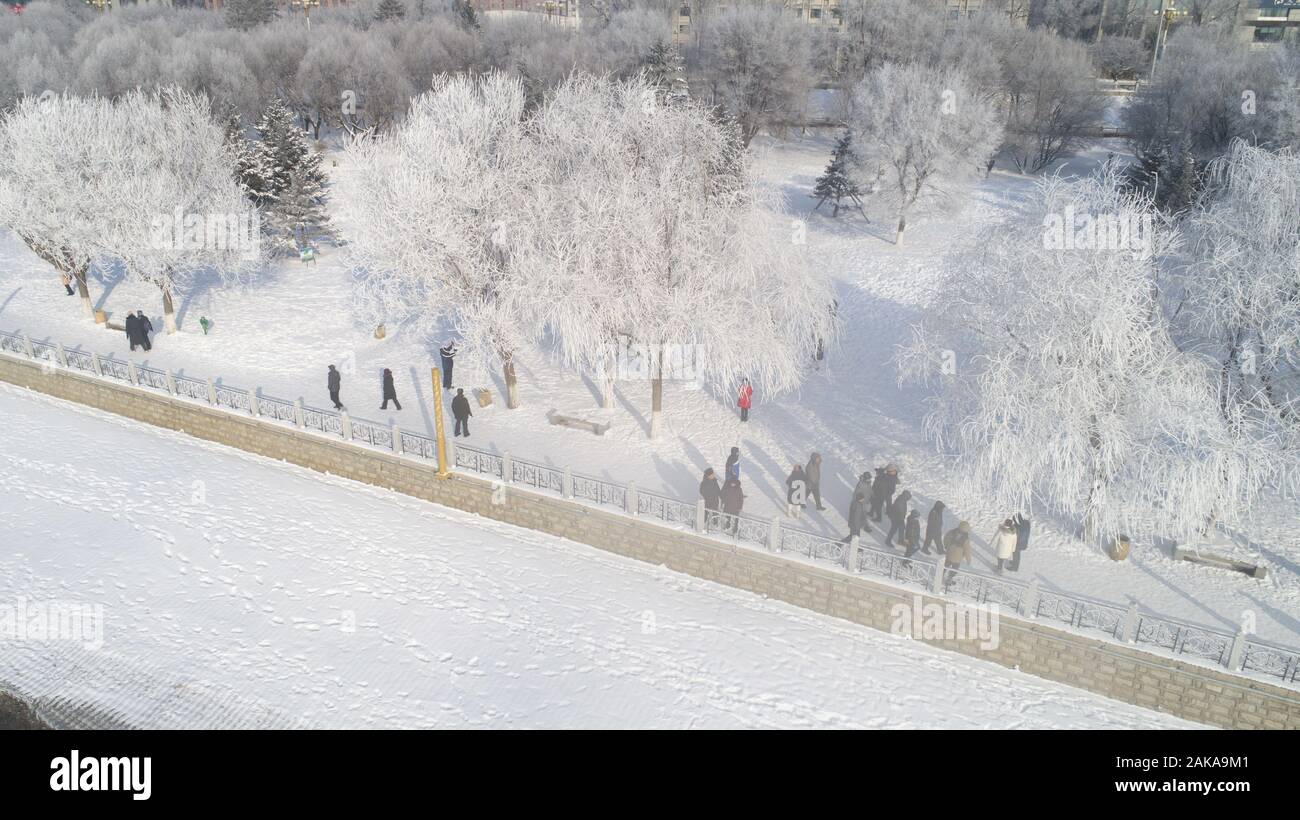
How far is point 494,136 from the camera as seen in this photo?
21172 millimetres

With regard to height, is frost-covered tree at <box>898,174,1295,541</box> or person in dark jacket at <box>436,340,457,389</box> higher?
frost-covered tree at <box>898,174,1295,541</box>

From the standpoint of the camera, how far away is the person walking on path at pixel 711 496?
15.1 meters

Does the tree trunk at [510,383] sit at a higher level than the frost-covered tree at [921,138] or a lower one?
lower

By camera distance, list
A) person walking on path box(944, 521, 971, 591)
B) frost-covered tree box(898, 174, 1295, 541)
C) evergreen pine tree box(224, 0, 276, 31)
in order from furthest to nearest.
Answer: evergreen pine tree box(224, 0, 276, 31), person walking on path box(944, 521, 971, 591), frost-covered tree box(898, 174, 1295, 541)

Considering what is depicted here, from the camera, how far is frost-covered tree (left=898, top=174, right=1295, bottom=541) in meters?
13.2

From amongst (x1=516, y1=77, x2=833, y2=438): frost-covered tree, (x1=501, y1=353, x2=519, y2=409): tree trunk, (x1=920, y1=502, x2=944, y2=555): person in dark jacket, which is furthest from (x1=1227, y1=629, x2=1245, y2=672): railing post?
(x1=501, y1=353, x2=519, y2=409): tree trunk

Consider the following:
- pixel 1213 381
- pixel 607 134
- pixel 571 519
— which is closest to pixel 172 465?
pixel 571 519

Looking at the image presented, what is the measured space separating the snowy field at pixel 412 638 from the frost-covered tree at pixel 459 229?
4608 mm

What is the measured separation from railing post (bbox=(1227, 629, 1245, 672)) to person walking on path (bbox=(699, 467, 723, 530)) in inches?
314

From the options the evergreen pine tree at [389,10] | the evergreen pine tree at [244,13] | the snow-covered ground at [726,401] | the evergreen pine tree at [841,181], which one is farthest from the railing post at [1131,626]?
the evergreen pine tree at [244,13]

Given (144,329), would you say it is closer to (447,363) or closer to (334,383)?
(334,383)

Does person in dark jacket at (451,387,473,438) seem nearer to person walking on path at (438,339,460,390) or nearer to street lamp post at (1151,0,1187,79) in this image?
person walking on path at (438,339,460,390)

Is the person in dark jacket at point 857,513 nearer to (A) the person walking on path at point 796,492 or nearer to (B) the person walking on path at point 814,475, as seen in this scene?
(A) the person walking on path at point 796,492
